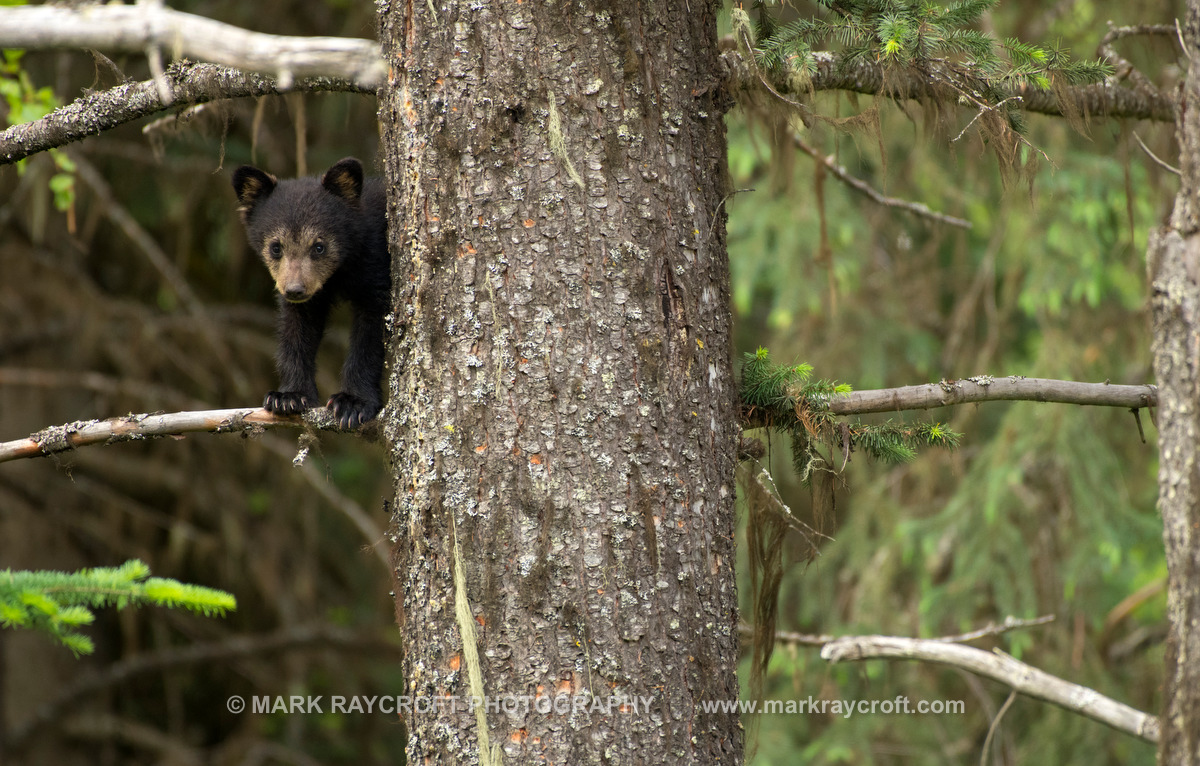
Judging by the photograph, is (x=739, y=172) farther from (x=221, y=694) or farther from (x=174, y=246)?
(x=221, y=694)

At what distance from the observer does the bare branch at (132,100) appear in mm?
2324

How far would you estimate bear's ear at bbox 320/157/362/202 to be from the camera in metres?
3.36

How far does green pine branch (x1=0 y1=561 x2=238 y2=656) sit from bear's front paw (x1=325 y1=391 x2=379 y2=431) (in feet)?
1.85

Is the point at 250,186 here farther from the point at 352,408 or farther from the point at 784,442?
the point at 784,442

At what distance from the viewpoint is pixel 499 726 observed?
1.97m

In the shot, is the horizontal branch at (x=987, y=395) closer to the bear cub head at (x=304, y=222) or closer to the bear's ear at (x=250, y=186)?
the bear cub head at (x=304, y=222)

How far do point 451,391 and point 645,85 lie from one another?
791 millimetres

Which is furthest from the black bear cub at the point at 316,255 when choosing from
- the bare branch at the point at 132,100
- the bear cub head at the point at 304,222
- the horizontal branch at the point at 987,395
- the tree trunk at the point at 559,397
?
Answer: the horizontal branch at the point at 987,395

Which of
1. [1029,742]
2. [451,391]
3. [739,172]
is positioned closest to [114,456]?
[739,172]

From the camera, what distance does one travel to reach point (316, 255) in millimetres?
3314

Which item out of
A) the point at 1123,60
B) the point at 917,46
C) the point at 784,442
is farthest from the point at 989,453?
the point at 917,46

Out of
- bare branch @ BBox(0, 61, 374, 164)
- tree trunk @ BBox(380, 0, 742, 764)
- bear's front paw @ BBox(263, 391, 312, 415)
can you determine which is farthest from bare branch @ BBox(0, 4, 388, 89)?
bear's front paw @ BBox(263, 391, 312, 415)

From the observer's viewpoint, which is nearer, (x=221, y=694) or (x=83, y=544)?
(x=83, y=544)

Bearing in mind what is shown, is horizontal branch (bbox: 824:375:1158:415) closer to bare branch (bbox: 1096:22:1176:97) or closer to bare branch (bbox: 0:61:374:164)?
bare branch (bbox: 1096:22:1176:97)
